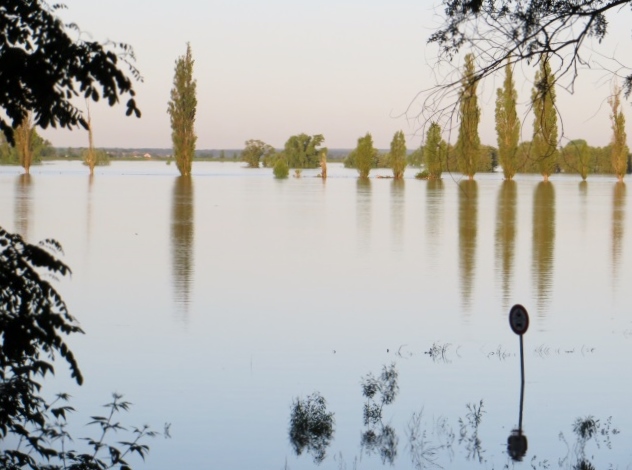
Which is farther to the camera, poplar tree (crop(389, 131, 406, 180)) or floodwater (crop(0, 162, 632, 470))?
poplar tree (crop(389, 131, 406, 180))

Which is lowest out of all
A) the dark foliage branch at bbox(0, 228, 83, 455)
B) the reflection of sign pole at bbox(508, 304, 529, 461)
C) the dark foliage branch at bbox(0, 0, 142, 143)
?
the reflection of sign pole at bbox(508, 304, 529, 461)

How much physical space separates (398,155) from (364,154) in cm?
212

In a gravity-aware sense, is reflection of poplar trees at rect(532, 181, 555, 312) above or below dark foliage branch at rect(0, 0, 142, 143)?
below

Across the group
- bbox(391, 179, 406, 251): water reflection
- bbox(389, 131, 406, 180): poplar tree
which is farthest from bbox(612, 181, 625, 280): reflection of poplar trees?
bbox(389, 131, 406, 180): poplar tree

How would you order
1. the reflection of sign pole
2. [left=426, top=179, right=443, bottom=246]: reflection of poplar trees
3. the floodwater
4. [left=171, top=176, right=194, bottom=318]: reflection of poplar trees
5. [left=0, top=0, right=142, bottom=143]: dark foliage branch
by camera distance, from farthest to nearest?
[left=426, top=179, right=443, bottom=246]: reflection of poplar trees
[left=171, top=176, right=194, bottom=318]: reflection of poplar trees
the floodwater
the reflection of sign pole
[left=0, top=0, right=142, bottom=143]: dark foliage branch

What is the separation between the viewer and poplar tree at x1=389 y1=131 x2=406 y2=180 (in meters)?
54.9

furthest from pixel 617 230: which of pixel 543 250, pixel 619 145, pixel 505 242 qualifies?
pixel 619 145

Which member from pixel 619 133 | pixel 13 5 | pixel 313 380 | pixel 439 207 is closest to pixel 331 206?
pixel 439 207

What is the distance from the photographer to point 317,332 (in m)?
8.23

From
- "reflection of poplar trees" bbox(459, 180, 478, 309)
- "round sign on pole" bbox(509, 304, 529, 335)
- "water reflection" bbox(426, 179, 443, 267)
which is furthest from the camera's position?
"water reflection" bbox(426, 179, 443, 267)

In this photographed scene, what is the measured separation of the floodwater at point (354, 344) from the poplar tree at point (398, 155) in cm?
3789

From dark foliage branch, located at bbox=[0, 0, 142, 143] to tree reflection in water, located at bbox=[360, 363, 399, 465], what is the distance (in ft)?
9.48

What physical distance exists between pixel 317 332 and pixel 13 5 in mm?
5778

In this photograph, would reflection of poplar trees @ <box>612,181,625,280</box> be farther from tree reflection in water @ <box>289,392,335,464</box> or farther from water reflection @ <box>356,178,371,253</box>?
tree reflection in water @ <box>289,392,335,464</box>
